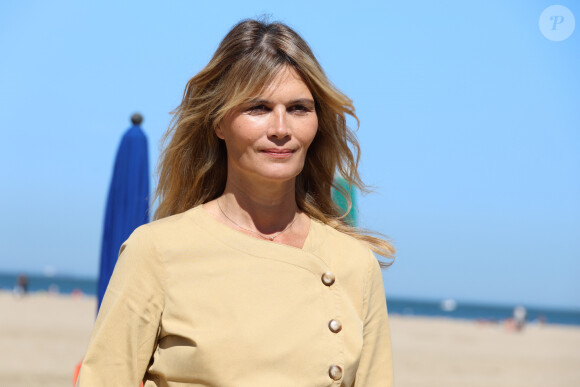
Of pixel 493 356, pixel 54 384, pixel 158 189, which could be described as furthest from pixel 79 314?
pixel 158 189

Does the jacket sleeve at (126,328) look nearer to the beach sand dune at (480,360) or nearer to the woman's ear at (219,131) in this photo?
the woman's ear at (219,131)

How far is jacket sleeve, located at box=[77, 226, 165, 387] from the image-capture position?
6.88 feet

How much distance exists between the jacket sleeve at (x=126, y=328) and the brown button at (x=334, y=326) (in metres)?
0.49

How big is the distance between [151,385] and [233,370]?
0.82 feet

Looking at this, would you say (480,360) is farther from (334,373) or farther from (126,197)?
(334,373)

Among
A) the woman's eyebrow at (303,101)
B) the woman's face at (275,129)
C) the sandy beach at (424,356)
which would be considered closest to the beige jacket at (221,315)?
the woman's face at (275,129)

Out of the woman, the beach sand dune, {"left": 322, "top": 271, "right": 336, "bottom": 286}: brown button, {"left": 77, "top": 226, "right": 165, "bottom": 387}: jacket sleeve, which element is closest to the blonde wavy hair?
the woman

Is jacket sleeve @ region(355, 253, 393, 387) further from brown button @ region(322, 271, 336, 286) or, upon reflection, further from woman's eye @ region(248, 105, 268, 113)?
woman's eye @ region(248, 105, 268, 113)

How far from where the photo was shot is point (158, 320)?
7.05ft

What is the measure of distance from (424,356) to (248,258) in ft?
55.5

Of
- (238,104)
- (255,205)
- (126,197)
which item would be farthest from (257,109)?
(126,197)

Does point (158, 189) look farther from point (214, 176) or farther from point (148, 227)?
point (148, 227)

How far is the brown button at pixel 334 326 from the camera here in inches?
89.7

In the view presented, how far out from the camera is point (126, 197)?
612cm
